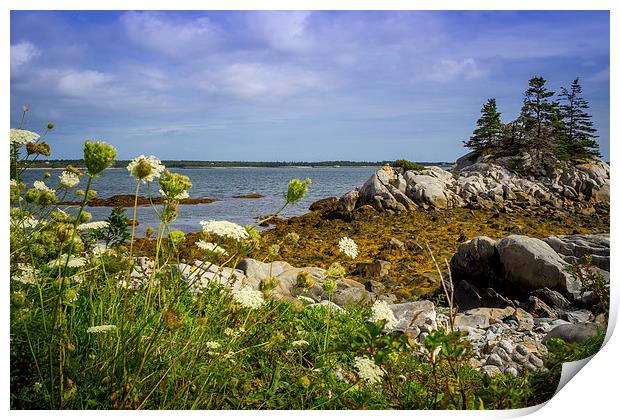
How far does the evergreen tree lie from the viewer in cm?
280

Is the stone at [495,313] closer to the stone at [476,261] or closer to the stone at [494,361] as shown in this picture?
the stone at [476,261]

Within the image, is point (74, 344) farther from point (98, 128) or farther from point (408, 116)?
point (408, 116)

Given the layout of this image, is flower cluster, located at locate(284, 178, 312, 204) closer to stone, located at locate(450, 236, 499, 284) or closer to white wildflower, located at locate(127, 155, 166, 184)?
white wildflower, located at locate(127, 155, 166, 184)

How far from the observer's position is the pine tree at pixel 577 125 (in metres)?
2.56

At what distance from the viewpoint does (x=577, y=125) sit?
2672 millimetres

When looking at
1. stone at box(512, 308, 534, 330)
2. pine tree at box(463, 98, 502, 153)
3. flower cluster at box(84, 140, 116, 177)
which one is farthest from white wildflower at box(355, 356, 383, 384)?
pine tree at box(463, 98, 502, 153)

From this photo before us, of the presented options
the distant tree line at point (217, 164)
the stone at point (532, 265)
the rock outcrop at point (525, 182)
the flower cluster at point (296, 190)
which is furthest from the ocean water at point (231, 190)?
the stone at point (532, 265)

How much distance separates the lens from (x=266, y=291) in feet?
6.17

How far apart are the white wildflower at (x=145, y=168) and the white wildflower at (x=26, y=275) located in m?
0.47

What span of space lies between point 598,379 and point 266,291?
4.69 ft

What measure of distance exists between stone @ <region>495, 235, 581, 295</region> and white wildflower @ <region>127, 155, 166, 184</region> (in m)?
2.52

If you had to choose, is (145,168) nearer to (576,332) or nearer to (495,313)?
(576,332)

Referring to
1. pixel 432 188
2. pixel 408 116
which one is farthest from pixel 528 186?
pixel 432 188
